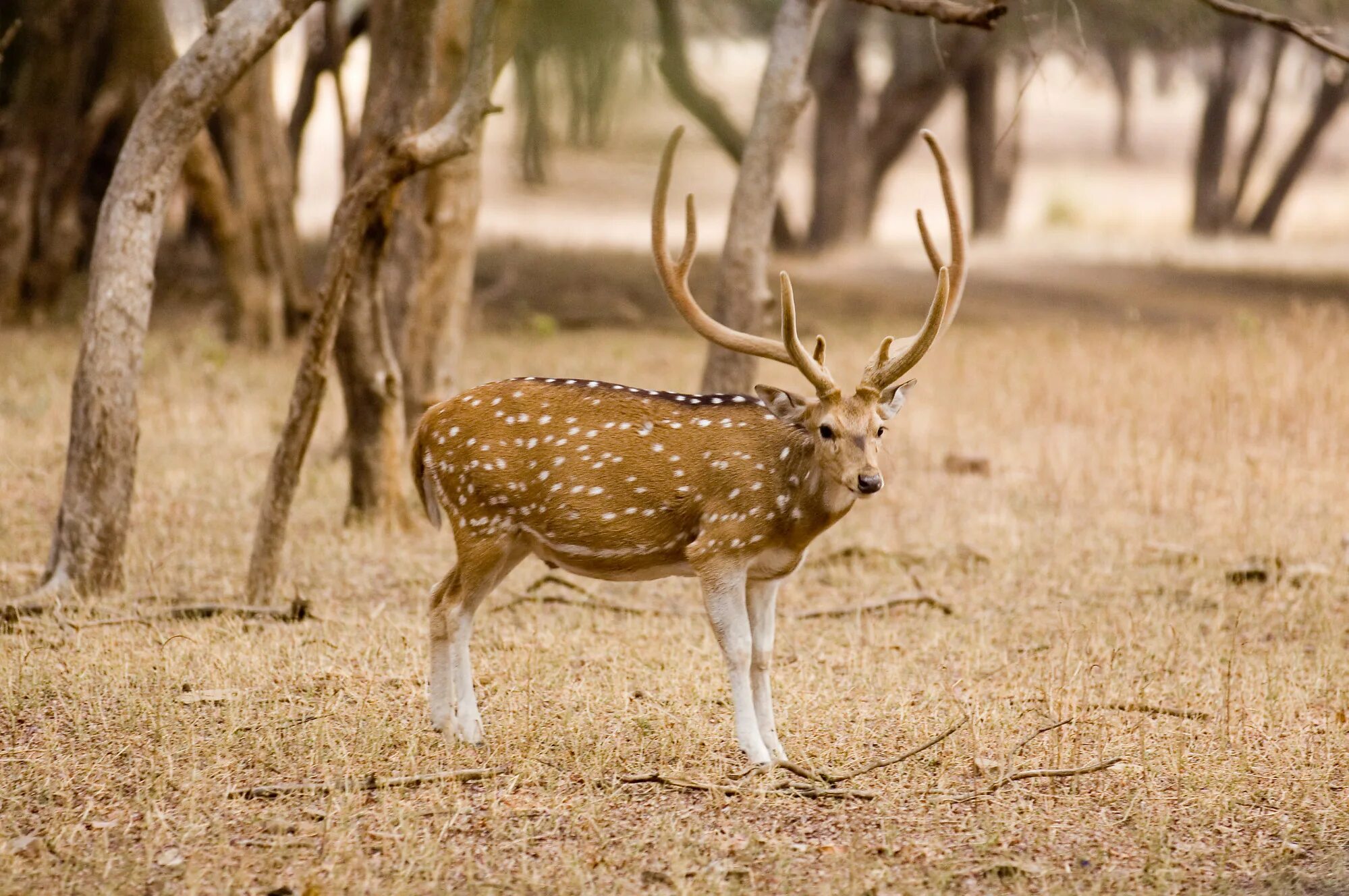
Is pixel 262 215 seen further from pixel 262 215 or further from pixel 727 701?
pixel 727 701

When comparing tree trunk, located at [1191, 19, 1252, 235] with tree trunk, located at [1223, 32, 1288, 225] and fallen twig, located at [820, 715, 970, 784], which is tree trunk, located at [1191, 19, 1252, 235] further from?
fallen twig, located at [820, 715, 970, 784]

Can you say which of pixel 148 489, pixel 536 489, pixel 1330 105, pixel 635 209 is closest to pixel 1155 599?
pixel 536 489

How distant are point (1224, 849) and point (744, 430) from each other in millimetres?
2114

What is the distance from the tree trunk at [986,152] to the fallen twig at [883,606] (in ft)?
58.6

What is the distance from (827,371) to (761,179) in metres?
3.99

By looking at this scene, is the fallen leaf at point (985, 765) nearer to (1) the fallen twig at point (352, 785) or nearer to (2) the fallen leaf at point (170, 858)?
(1) the fallen twig at point (352, 785)

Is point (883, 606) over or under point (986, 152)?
under

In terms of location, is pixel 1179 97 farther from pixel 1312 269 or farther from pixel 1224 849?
pixel 1224 849

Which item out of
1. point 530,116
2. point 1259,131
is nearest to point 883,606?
point 530,116

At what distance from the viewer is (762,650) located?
5.86m

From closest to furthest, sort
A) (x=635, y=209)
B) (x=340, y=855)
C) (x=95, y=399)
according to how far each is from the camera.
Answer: (x=340, y=855), (x=95, y=399), (x=635, y=209)

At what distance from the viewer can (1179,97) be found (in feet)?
219

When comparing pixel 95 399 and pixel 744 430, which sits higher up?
pixel 744 430

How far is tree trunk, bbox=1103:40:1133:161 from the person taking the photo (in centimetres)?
3773
